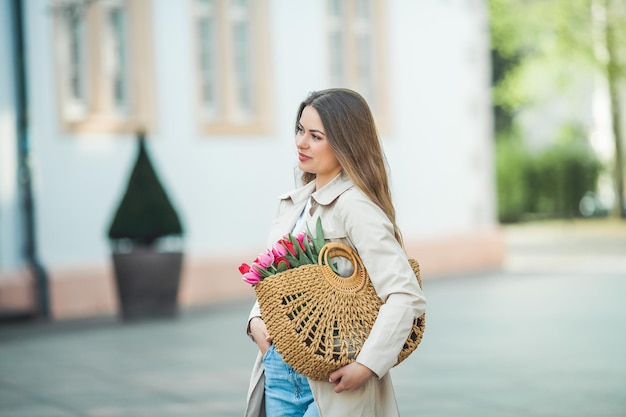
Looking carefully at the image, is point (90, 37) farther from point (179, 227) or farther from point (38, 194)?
point (179, 227)

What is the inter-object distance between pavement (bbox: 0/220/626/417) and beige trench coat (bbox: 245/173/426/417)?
3.77m

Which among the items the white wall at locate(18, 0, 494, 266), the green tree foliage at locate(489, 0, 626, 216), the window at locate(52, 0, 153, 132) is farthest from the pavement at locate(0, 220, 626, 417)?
the green tree foliage at locate(489, 0, 626, 216)

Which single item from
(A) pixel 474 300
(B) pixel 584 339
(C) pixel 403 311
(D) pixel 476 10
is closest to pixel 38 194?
(A) pixel 474 300

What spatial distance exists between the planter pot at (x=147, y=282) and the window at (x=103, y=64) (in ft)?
7.65

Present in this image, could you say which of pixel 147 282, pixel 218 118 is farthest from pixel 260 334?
pixel 218 118

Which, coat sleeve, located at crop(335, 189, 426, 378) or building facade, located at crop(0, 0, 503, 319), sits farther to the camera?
building facade, located at crop(0, 0, 503, 319)

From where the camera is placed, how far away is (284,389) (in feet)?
11.4

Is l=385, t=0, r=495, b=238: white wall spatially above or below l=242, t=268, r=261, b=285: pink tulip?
above

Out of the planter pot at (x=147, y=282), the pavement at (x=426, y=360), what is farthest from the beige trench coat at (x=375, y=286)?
the planter pot at (x=147, y=282)

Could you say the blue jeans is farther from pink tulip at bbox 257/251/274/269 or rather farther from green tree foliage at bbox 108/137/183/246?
green tree foliage at bbox 108/137/183/246

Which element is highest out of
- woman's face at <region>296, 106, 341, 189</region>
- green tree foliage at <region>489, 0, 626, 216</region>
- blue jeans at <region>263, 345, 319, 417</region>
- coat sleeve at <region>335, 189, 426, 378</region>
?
green tree foliage at <region>489, 0, 626, 216</region>

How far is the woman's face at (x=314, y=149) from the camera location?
136 inches

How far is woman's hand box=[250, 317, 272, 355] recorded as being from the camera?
3.49m

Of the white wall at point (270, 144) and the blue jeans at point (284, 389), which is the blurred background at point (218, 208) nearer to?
the white wall at point (270, 144)
